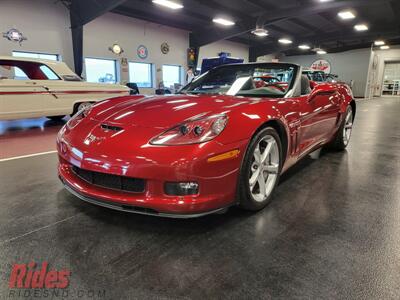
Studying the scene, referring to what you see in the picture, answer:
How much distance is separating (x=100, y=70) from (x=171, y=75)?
434 centimetres

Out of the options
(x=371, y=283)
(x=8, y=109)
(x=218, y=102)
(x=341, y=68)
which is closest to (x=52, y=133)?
(x=8, y=109)

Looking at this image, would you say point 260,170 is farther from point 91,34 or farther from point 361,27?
point 361,27

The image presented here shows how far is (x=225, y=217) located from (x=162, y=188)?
59 cm

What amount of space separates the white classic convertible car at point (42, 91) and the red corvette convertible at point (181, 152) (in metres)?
3.87

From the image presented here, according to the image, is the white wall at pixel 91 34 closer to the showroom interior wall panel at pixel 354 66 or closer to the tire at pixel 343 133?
the tire at pixel 343 133

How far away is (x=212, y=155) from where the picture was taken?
158cm

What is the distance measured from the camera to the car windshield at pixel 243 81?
247 centimetres

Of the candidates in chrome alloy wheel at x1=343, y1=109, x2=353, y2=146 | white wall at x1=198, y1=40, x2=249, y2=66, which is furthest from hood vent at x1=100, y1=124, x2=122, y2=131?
white wall at x1=198, y1=40, x2=249, y2=66

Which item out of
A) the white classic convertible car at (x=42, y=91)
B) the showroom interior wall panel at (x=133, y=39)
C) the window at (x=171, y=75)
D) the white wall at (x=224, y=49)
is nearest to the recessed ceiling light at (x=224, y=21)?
the showroom interior wall panel at (x=133, y=39)

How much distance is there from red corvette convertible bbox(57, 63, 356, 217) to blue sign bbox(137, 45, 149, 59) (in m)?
11.6

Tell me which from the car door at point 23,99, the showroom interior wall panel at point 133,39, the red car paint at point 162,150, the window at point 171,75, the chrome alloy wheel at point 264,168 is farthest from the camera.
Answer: the window at point 171,75

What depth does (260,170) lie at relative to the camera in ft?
6.63

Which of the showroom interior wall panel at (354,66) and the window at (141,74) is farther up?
the showroom interior wall panel at (354,66)

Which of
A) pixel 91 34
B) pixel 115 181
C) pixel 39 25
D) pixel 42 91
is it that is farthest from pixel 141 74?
pixel 115 181
